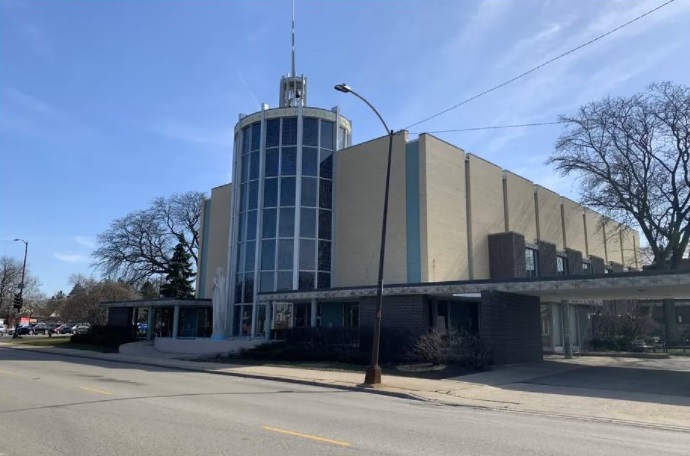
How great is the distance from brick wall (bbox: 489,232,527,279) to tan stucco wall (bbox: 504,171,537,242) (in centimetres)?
307

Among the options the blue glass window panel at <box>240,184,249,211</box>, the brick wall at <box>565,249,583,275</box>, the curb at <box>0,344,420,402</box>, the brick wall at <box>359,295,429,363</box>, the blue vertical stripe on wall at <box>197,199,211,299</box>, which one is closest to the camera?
the curb at <box>0,344,420,402</box>

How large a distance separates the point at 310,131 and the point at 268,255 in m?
9.24

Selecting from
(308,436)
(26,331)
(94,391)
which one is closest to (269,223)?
(94,391)

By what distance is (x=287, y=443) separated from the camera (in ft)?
25.8

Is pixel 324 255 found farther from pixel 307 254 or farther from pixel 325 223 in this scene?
pixel 325 223

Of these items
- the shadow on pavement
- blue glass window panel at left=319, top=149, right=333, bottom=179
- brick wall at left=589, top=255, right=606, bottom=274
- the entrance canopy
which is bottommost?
the shadow on pavement

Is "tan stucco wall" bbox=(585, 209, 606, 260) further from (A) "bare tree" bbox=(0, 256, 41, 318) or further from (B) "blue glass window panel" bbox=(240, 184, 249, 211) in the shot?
(A) "bare tree" bbox=(0, 256, 41, 318)

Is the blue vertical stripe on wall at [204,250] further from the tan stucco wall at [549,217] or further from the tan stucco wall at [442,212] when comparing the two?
the tan stucco wall at [549,217]

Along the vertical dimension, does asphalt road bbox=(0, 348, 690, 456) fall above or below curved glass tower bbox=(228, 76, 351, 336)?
below

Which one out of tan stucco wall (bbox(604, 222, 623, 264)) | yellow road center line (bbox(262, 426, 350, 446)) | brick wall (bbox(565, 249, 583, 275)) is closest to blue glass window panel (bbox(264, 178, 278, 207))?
brick wall (bbox(565, 249, 583, 275))

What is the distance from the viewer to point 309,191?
38.5 m

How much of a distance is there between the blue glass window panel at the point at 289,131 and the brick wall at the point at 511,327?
66.0 ft

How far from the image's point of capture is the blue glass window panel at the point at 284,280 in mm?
36812

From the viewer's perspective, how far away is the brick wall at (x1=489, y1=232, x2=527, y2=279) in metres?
37.0
